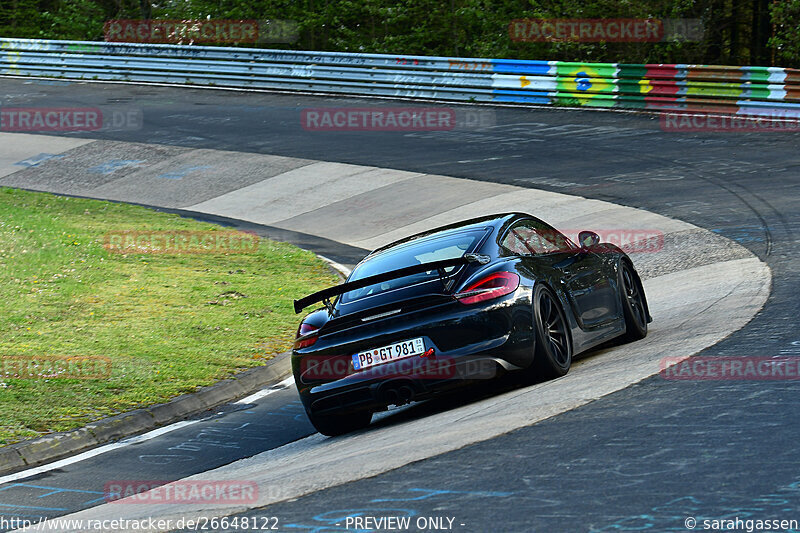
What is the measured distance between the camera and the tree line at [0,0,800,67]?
28703 mm

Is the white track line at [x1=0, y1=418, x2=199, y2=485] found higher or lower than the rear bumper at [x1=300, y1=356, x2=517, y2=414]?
lower

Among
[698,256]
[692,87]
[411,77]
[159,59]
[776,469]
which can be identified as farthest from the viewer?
[159,59]

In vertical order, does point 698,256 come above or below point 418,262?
below

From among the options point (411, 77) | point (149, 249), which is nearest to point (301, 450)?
point (149, 249)

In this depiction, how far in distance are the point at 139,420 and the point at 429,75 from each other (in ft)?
67.6

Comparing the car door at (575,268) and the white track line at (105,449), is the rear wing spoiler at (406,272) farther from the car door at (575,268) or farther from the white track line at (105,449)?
the white track line at (105,449)

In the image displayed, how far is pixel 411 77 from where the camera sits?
29.0m

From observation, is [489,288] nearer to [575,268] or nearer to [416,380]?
[416,380]

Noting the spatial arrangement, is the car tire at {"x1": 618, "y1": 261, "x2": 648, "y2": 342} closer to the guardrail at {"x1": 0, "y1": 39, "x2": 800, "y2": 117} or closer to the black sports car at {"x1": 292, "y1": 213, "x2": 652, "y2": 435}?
the black sports car at {"x1": 292, "y1": 213, "x2": 652, "y2": 435}

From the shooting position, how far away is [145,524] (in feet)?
19.4

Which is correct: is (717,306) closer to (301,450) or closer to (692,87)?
(301,450)

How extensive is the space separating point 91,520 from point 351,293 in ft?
9.31

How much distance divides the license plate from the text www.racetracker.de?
84.5 inches

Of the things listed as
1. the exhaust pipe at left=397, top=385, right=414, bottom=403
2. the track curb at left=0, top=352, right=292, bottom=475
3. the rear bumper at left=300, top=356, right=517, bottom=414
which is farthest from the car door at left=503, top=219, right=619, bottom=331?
the track curb at left=0, top=352, right=292, bottom=475
